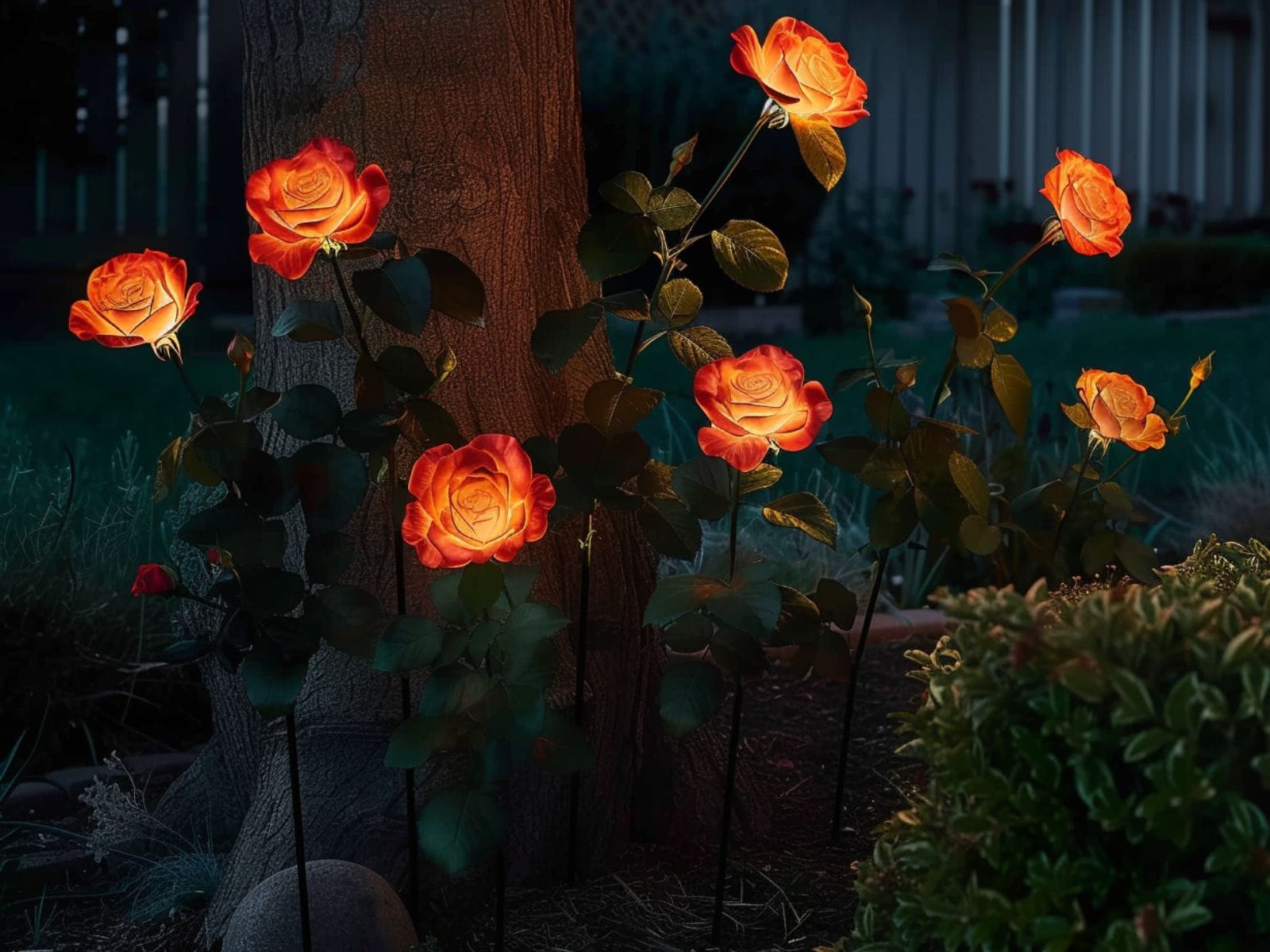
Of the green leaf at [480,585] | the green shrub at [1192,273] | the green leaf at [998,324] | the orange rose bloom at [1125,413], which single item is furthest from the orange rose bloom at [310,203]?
the green shrub at [1192,273]

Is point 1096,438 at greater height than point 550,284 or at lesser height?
lesser

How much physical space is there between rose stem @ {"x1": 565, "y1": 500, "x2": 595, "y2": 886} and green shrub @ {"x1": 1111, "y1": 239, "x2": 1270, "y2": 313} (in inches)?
281

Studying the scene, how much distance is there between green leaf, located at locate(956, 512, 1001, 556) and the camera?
1990 mm

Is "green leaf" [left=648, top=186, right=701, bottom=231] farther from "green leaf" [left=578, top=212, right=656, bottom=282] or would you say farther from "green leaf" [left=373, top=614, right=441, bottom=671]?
"green leaf" [left=373, top=614, right=441, bottom=671]

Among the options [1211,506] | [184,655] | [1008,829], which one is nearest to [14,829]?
[184,655]

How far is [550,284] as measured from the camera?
7.34 feet

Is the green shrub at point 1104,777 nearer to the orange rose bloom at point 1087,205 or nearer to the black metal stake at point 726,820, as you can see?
the black metal stake at point 726,820

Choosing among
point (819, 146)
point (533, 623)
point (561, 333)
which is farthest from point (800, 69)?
point (533, 623)

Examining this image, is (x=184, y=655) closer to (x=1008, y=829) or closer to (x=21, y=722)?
(x=1008, y=829)

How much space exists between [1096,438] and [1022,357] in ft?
17.5

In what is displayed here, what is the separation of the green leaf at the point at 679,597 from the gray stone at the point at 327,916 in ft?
1.80

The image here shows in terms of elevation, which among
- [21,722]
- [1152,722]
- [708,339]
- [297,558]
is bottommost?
[21,722]

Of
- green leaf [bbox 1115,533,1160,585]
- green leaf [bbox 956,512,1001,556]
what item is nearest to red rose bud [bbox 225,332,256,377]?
green leaf [bbox 956,512,1001,556]

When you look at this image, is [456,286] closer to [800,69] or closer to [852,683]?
[800,69]
